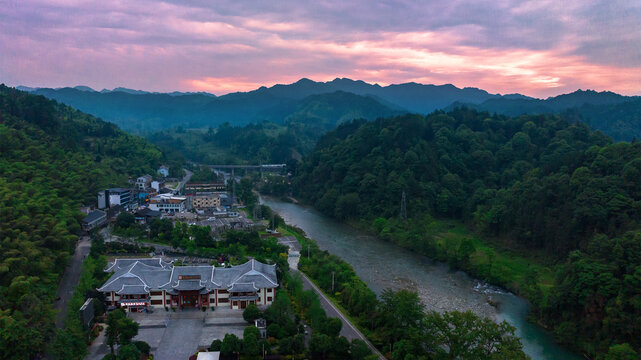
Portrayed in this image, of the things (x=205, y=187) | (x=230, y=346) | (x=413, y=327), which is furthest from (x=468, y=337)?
(x=205, y=187)

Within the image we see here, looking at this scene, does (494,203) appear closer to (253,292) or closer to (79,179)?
(253,292)

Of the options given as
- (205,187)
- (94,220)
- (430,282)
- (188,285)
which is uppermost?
(94,220)

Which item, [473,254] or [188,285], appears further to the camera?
[473,254]

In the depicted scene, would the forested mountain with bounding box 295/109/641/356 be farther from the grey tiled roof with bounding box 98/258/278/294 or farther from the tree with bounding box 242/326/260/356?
the grey tiled roof with bounding box 98/258/278/294

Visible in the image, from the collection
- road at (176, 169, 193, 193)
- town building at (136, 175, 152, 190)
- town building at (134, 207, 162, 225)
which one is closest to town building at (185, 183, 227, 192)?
road at (176, 169, 193, 193)

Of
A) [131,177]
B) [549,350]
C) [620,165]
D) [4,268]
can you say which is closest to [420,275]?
[549,350]

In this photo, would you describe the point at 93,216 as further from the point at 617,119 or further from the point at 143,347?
the point at 617,119
